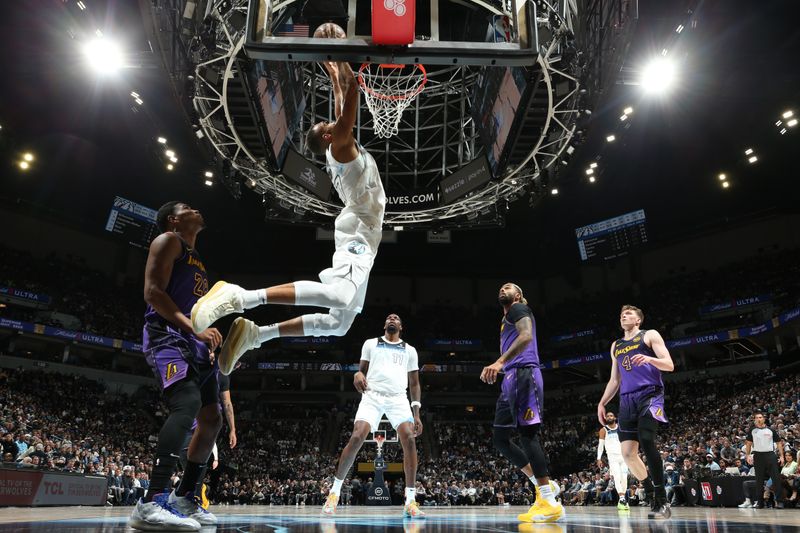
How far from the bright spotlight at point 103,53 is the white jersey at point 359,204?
1200cm

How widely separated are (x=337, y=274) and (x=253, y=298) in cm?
62

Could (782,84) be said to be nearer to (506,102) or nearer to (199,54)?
(506,102)

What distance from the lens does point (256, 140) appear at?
13.1 m

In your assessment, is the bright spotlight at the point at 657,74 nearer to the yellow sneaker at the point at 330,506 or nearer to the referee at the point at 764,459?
the referee at the point at 764,459

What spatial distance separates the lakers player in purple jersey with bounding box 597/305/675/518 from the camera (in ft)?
19.5

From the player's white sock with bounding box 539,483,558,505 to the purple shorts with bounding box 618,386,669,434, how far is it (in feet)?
5.66

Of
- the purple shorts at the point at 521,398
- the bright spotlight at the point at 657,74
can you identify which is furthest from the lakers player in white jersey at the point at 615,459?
the bright spotlight at the point at 657,74

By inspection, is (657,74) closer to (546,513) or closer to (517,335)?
(517,335)

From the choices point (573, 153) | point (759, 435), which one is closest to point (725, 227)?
point (573, 153)

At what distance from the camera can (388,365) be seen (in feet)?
23.4

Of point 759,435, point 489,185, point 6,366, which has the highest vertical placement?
point 489,185

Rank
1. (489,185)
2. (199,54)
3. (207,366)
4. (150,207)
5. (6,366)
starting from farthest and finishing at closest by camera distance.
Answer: (150,207) → (6,366) → (489,185) → (199,54) → (207,366)

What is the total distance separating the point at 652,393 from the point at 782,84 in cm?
1734

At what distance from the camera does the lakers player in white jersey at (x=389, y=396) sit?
258 inches
